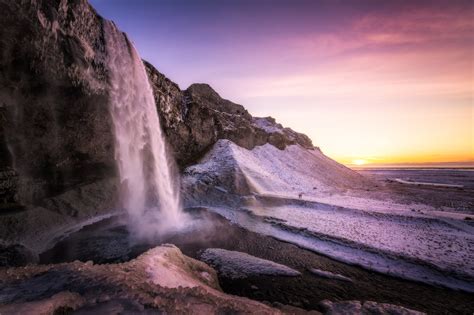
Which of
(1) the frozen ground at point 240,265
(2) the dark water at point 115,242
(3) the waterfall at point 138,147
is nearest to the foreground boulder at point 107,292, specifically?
(1) the frozen ground at point 240,265

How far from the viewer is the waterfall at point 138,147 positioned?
13203 millimetres

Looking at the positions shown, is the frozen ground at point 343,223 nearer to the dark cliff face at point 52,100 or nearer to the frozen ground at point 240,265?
the frozen ground at point 240,265

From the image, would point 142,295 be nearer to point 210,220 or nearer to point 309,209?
point 210,220

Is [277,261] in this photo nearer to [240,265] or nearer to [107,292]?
[240,265]

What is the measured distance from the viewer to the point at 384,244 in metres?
9.91

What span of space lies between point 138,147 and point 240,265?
10.5 meters

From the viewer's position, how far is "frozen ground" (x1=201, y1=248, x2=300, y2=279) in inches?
311

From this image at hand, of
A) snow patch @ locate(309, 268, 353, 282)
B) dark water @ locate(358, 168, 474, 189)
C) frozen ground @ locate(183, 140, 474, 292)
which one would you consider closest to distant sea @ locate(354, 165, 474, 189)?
dark water @ locate(358, 168, 474, 189)

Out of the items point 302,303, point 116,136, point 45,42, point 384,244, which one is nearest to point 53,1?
point 45,42

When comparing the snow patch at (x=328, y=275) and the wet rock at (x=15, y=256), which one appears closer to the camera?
the snow patch at (x=328, y=275)

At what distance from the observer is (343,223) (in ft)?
42.4

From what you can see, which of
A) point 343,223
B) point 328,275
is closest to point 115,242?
point 328,275

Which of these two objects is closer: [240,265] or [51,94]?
[240,265]

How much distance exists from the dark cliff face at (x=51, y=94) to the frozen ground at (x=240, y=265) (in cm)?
898
